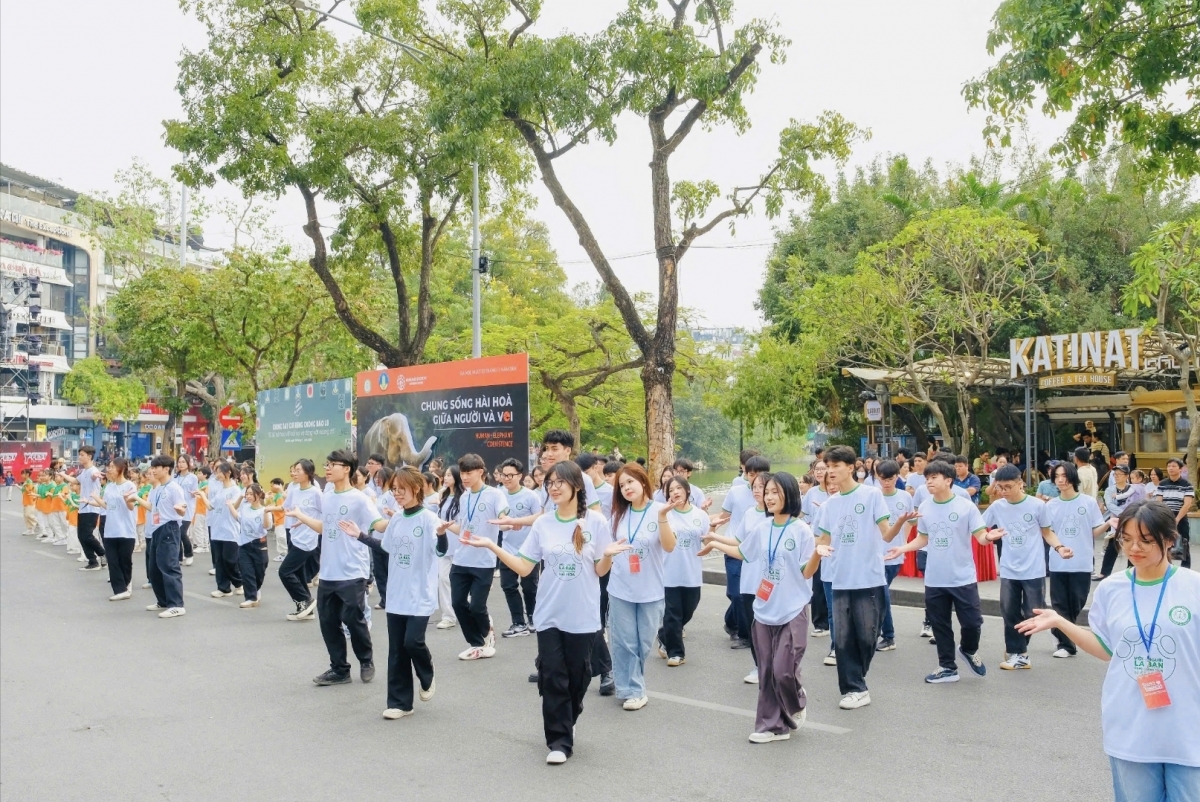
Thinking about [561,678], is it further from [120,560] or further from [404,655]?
[120,560]

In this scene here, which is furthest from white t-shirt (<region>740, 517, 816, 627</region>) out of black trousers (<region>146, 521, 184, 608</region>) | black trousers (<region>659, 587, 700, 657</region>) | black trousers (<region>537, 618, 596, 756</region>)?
black trousers (<region>146, 521, 184, 608</region>)

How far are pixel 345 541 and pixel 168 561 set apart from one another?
487 cm

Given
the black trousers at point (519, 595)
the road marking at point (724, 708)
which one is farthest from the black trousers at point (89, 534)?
the road marking at point (724, 708)

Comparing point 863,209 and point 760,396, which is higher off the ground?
point 863,209

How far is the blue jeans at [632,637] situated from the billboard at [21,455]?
39208mm

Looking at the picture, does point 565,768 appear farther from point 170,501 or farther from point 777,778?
point 170,501

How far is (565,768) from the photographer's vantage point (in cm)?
568

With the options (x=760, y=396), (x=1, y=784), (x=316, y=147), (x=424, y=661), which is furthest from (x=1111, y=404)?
(x=1, y=784)

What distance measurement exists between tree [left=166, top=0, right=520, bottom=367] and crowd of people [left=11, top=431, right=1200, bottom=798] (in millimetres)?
8930

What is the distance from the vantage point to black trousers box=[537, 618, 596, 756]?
229 inches

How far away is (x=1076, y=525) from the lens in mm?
8391

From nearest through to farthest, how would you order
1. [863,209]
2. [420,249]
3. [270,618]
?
[270,618], [420,249], [863,209]

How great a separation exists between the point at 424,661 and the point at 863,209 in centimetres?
2373

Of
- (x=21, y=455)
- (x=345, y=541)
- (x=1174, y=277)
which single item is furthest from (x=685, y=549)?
(x=21, y=455)
